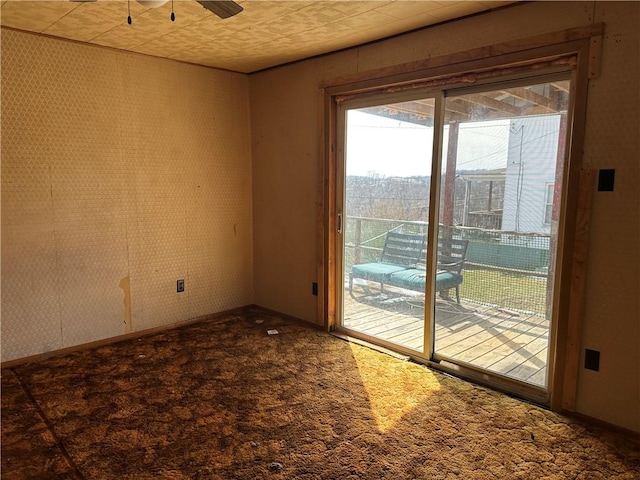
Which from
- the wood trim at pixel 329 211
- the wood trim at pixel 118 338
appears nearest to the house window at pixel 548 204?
the wood trim at pixel 329 211

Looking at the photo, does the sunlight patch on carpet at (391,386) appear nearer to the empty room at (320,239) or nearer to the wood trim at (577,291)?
the empty room at (320,239)

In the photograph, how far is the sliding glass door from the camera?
268cm

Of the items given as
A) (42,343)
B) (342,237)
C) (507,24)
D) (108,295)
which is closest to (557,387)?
(342,237)

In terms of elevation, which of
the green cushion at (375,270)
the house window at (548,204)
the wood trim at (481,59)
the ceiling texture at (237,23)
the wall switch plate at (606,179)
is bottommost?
the green cushion at (375,270)

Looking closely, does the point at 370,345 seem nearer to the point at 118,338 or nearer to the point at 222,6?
the point at 118,338

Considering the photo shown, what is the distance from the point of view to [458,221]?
3037 mm

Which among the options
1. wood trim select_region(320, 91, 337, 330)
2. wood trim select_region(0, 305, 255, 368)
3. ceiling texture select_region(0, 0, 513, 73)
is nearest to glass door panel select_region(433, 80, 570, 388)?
ceiling texture select_region(0, 0, 513, 73)

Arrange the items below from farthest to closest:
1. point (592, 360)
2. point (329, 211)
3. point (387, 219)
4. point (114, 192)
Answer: point (329, 211) → point (114, 192) → point (387, 219) → point (592, 360)

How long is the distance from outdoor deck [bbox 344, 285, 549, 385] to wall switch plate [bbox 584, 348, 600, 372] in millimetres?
278

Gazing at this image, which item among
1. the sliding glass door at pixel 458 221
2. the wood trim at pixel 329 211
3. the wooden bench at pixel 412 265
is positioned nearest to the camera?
the sliding glass door at pixel 458 221

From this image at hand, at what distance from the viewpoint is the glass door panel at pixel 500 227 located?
264 cm

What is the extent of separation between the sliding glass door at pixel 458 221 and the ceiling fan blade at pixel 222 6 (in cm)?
164

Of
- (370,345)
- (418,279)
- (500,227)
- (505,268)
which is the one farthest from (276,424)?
(500,227)

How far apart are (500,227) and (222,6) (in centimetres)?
207
